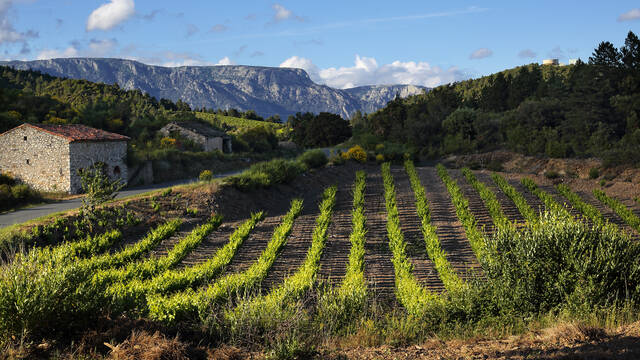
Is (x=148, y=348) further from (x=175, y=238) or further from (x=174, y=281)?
(x=175, y=238)

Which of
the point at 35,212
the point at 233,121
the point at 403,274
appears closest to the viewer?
the point at 403,274

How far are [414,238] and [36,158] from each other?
2065 centimetres

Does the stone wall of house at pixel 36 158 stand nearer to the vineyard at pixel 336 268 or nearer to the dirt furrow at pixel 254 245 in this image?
the vineyard at pixel 336 268

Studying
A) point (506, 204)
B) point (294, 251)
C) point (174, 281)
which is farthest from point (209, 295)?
point (506, 204)

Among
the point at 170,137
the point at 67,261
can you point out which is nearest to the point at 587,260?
the point at 67,261

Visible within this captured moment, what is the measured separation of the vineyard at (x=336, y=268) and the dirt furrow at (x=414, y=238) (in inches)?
3.3

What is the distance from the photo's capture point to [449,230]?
16.7 m

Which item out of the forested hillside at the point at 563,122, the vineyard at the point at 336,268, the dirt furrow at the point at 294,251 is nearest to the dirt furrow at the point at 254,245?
the vineyard at the point at 336,268

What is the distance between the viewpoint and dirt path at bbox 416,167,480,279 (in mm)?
13078

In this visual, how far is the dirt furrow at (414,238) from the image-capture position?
11898mm

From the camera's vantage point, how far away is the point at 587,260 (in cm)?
764

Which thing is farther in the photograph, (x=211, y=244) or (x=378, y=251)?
(x=211, y=244)

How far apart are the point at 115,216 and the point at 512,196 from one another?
17.1 metres

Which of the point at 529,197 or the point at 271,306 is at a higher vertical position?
the point at 529,197
